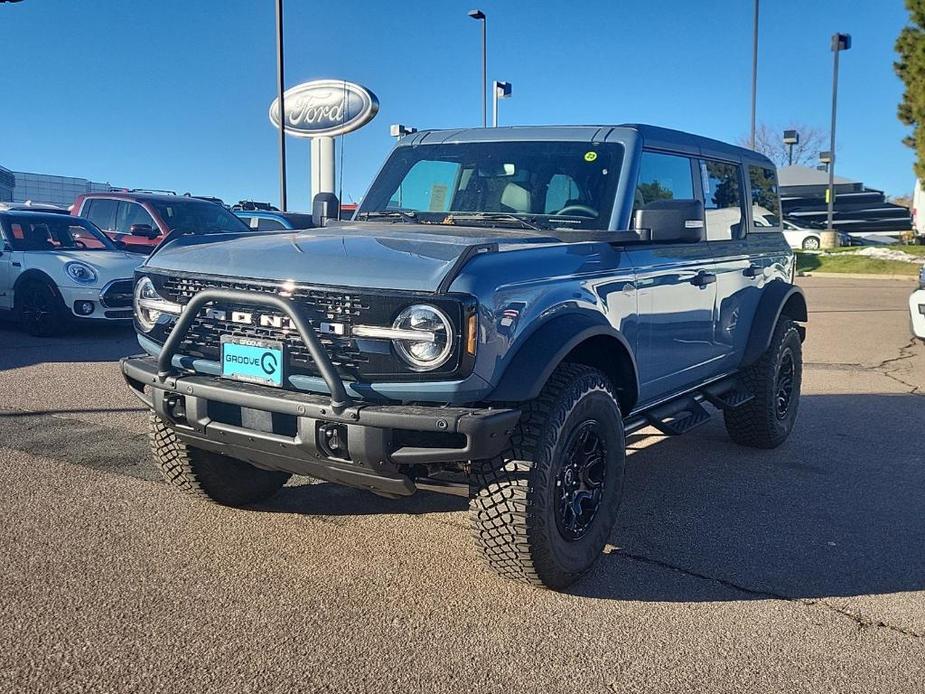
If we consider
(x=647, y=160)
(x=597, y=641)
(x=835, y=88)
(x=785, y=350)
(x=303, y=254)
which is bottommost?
(x=597, y=641)

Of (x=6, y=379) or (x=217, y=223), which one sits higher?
(x=217, y=223)

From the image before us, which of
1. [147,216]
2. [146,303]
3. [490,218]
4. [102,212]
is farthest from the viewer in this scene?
[102,212]

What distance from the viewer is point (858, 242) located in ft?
112

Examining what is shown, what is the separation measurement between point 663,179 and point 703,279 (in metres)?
0.60

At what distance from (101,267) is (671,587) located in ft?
28.0

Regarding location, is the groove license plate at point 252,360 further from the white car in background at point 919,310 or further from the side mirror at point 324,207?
the white car in background at point 919,310

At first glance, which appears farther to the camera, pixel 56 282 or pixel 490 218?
pixel 56 282

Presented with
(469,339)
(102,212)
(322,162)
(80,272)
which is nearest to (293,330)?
(469,339)

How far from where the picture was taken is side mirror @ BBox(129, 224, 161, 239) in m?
12.4

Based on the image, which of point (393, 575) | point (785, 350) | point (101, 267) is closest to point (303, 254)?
point (393, 575)

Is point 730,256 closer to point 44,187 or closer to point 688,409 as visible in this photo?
point 688,409

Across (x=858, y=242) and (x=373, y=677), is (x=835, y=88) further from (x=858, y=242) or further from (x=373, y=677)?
(x=373, y=677)

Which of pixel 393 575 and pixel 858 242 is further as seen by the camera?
pixel 858 242

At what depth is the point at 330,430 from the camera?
3201mm
